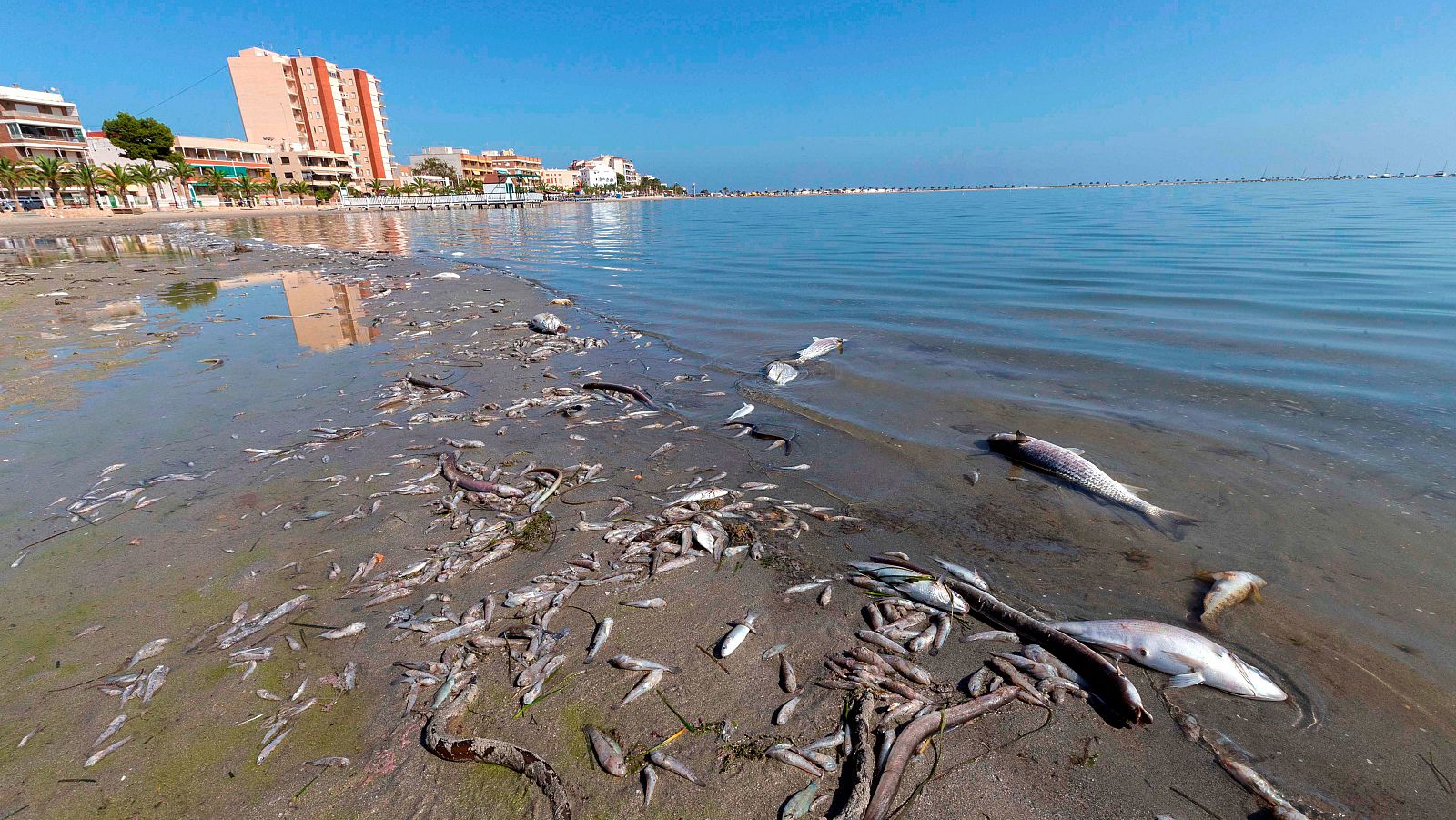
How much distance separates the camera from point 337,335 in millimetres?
14609

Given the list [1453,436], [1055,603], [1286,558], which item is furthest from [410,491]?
[1453,436]

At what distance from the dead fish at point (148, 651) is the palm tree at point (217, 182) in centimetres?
12516

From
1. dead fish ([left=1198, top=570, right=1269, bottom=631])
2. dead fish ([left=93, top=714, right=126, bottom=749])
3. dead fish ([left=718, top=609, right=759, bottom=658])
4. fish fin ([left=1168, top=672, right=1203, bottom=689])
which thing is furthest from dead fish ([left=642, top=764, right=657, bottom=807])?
dead fish ([left=1198, top=570, right=1269, bottom=631])

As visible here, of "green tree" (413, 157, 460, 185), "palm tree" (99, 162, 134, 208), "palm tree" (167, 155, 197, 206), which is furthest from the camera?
"green tree" (413, 157, 460, 185)

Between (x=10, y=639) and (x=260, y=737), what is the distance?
2769 millimetres

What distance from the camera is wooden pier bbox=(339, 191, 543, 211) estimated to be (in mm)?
113463

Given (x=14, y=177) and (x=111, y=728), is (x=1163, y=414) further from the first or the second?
(x=14, y=177)

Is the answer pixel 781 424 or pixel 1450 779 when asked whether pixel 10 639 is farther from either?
pixel 1450 779

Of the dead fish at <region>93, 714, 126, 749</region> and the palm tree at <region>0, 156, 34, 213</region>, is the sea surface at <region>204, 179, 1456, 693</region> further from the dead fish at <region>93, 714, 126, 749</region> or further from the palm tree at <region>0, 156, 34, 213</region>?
the palm tree at <region>0, 156, 34, 213</region>

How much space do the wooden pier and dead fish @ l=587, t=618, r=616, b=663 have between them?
132 meters

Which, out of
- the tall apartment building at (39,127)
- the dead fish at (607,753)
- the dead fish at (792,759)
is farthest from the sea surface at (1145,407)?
the tall apartment building at (39,127)

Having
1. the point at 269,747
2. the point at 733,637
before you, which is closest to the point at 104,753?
the point at 269,747

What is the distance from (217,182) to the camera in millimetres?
95750

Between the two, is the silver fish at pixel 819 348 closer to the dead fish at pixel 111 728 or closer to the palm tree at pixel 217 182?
the dead fish at pixel 111 728
